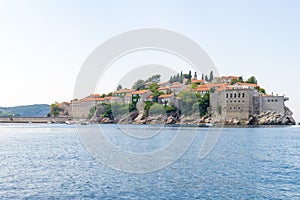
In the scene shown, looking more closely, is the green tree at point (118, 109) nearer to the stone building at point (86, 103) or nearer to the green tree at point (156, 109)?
the stone building at point (86, 103)

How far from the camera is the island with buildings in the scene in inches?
5118

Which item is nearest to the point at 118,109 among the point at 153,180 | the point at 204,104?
the point at 204,104

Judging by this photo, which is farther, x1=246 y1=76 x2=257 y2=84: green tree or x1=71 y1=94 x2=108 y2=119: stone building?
x1=71 y1=94 x2=108 y2=119: stone building

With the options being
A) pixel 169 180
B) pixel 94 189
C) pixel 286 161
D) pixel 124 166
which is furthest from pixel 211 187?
pixel 286 161

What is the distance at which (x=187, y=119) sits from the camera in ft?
483

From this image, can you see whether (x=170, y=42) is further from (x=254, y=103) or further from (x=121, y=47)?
(x=254, y=103)

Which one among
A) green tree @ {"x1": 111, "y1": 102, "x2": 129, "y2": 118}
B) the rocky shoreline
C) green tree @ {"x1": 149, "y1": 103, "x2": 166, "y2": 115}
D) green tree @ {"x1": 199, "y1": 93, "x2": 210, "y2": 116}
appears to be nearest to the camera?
the rocky shoreline

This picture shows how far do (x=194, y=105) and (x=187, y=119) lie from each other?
6819 mm

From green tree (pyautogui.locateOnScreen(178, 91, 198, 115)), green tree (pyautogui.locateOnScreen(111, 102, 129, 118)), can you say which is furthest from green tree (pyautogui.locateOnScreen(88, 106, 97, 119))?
green tree (pyautogui.locateOnScreen(178, 91, 198, 115))

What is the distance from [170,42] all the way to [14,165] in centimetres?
2630

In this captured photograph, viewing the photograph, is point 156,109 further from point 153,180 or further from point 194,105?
point 153,180

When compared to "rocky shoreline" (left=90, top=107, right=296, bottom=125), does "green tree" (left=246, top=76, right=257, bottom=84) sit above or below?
above

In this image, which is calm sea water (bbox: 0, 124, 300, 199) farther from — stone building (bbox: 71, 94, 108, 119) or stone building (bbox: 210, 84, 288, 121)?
stone building (bbox: 71, 94, 108, 119)

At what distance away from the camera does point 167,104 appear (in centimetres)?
15925
